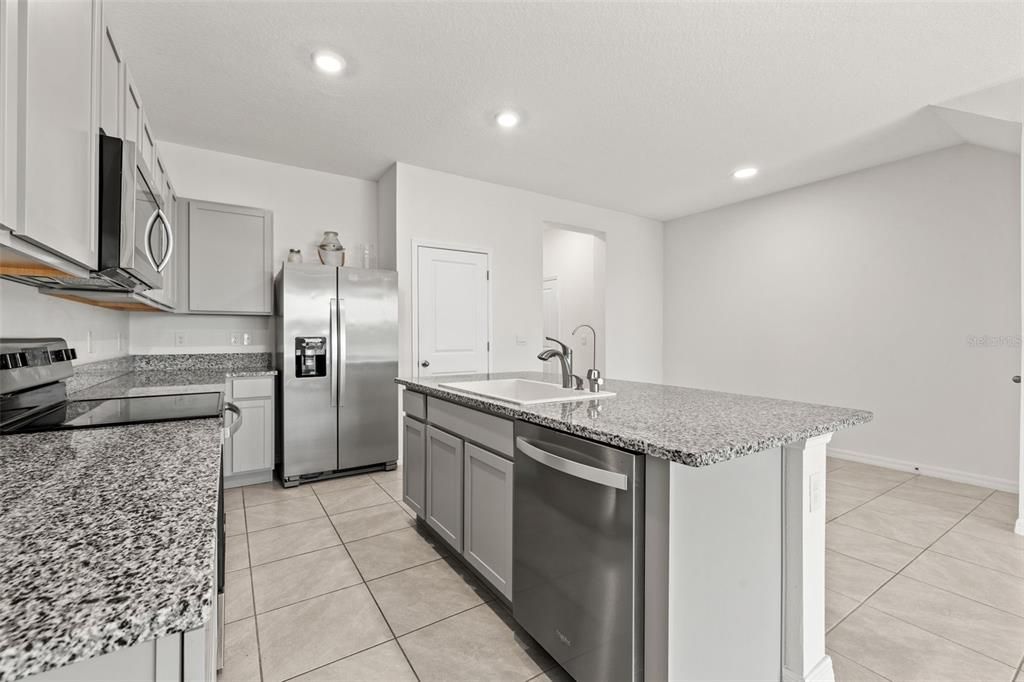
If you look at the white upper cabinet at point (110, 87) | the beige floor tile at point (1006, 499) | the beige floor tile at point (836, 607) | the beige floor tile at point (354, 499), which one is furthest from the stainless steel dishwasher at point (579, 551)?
the beige floor tile at point (1006, 499)

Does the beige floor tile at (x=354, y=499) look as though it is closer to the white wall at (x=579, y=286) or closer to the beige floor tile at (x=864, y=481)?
the white wall at (x=579, y=286)

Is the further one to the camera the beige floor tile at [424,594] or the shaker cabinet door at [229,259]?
the shaker cabinet door at [229,259]

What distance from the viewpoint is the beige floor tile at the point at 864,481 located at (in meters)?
3.49

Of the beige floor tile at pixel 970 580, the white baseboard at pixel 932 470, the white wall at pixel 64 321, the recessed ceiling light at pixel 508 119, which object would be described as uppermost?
the recessed ceiling light at pixel 508 119

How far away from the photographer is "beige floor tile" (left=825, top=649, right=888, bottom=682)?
1.55 metres

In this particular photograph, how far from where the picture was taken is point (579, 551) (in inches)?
53.5

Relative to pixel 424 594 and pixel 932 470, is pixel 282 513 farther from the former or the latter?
pixel 932 470

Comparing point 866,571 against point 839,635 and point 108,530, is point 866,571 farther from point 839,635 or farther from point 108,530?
point 108,530

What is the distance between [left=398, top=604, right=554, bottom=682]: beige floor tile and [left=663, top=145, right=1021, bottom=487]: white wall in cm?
403

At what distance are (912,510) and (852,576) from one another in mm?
1307

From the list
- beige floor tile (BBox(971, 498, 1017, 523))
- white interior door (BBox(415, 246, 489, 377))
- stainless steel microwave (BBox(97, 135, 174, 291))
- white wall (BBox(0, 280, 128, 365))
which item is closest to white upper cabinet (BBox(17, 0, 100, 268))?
stainless steel microwave (BBox(97, 135, 174, 291))

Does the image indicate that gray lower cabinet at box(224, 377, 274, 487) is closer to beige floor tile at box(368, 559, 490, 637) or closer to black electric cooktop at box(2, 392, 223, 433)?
black electric cooktop at box(2, 392, 223, 433)

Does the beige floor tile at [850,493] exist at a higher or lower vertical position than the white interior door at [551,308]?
lower

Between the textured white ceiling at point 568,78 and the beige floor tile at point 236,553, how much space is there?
8.52 ft
